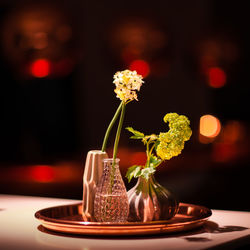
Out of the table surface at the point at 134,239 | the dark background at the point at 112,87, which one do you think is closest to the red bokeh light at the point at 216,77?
the dark background at the point at 112,87

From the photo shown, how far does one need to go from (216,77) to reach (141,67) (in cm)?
42

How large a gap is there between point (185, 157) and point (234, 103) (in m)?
0.31

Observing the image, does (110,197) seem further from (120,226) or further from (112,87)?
(112,87)

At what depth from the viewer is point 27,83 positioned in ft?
10.0

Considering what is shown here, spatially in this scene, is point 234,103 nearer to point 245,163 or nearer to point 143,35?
point 245,163

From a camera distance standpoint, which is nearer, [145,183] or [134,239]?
[134,239]

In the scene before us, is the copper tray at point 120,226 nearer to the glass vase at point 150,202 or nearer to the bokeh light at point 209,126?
the glass vase at point 150,202

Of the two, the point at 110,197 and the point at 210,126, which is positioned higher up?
the point at 210,126

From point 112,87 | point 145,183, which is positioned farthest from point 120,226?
point 112,87

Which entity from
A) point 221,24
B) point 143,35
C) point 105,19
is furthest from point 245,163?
point 105,19

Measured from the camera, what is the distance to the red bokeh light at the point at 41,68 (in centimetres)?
301

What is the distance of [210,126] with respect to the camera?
7.36 ft

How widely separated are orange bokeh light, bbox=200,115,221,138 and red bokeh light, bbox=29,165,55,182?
3.20 ft

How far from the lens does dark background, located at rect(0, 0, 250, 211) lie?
2.23m
